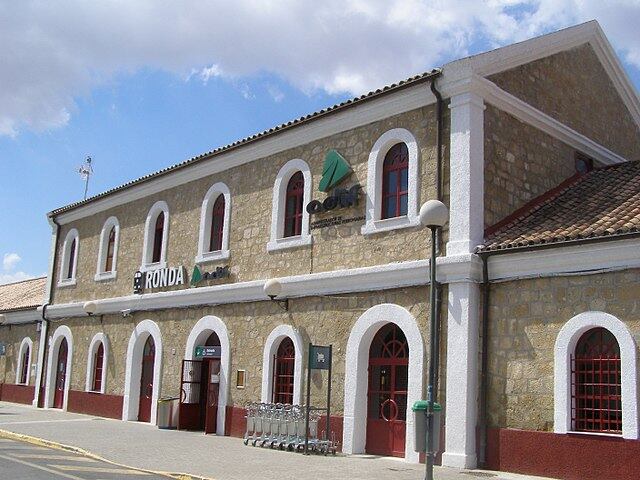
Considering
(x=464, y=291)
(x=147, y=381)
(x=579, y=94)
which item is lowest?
(x=147, y=381)

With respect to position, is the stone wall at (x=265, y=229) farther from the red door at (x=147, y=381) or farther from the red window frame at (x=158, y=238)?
the red door at (x=147, y=381)

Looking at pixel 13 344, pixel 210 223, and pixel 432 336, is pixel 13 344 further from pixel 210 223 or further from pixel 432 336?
pixel 432 336

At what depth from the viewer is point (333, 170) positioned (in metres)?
15.5

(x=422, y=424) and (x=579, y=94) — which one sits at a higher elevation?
(x=579, y=94)

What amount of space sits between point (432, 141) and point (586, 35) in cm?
566

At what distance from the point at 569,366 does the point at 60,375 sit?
17.8m

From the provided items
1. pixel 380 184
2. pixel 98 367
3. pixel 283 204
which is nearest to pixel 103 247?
pixel 98 367

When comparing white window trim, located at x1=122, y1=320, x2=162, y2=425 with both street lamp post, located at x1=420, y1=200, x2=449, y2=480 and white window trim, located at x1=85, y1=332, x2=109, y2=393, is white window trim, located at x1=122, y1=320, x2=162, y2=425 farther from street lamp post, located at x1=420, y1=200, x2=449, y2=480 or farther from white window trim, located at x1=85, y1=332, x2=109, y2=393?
street lamp post, located at x1=420, y1=200, x2=449, y2=480

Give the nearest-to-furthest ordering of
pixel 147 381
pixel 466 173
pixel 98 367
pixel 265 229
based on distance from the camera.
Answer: pixel 466 173
pixel 265 229
pixel 147 381
pixel 98 367

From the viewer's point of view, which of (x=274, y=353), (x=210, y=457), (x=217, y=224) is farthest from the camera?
(x=217, y=224)

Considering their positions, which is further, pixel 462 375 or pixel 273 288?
pixel 273 288

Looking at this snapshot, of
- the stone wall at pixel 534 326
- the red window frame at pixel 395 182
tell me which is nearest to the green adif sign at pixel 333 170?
the red window frame at pixel 395 182

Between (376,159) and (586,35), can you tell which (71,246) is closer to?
(376,159)

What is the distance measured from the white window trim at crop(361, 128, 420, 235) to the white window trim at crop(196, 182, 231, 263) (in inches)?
183
